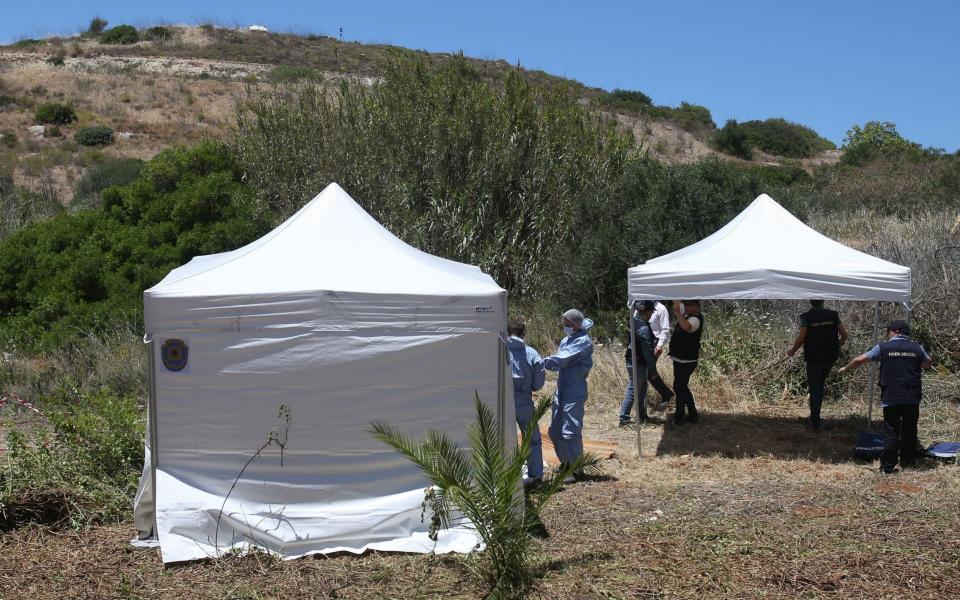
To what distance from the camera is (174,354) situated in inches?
240

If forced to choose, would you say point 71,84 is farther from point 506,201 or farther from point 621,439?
point 621,439

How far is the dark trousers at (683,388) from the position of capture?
10117mm

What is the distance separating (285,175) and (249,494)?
1307 cm

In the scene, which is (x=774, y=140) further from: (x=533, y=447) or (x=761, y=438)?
(x=533, y=447)

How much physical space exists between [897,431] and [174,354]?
254 inches

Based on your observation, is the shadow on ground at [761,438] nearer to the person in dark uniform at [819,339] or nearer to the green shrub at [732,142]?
the person in dark uniform at [819,339]

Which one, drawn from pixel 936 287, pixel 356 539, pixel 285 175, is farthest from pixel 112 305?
pixel 936 287

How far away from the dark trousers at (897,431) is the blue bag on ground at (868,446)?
49 centimetres

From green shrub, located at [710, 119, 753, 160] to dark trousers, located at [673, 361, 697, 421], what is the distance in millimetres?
37903

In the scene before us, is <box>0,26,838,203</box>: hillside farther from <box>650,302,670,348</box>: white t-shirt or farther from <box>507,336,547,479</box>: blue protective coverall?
<box>507,336,547,479</box>: blue protective coverall

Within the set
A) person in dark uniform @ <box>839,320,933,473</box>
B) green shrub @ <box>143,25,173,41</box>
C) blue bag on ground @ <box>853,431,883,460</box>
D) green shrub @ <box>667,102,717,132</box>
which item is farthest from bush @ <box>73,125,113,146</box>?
person in dark uniform @ <box>839,320,933,473</box>

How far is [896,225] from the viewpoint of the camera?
61.7 feet

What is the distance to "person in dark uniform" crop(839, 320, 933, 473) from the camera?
7840 mm

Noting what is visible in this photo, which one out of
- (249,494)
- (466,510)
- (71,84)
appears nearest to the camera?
(466,510)
